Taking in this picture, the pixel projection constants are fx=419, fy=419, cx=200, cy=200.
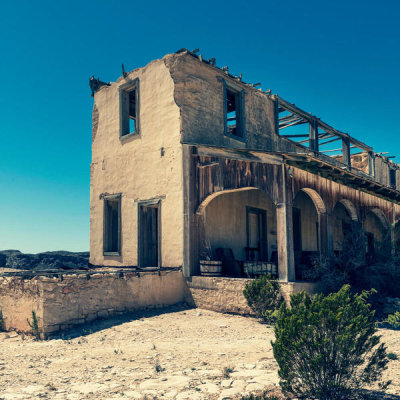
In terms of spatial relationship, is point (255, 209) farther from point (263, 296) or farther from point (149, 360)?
point (149, 360)

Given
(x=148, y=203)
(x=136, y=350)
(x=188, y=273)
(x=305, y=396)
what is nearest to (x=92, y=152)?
(x=148, y=203)

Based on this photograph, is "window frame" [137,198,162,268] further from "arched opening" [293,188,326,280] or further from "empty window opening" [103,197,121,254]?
"arched opening" [293,188,326,280]

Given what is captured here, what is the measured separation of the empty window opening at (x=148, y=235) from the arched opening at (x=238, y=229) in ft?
5.78

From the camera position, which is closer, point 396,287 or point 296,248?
point 396,287

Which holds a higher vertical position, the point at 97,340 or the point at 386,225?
the point at 386,225

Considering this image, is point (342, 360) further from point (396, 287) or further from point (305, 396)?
point (396, 287)

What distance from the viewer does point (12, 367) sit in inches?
261

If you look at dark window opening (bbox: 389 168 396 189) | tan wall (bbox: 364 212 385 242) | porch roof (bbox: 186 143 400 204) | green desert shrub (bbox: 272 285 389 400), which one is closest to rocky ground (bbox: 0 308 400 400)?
green desert shrub (bbox: 272 285 389 400)

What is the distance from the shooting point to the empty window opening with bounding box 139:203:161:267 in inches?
500

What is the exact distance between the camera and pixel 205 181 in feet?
36.7

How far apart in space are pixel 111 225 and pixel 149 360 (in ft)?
26.7

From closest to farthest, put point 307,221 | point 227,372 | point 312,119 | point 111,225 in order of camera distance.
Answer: point 227,372 < point 111,225 < point 307,221 < point 312,119

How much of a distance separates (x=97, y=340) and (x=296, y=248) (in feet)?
29.3

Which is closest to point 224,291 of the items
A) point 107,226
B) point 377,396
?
point 107,226
